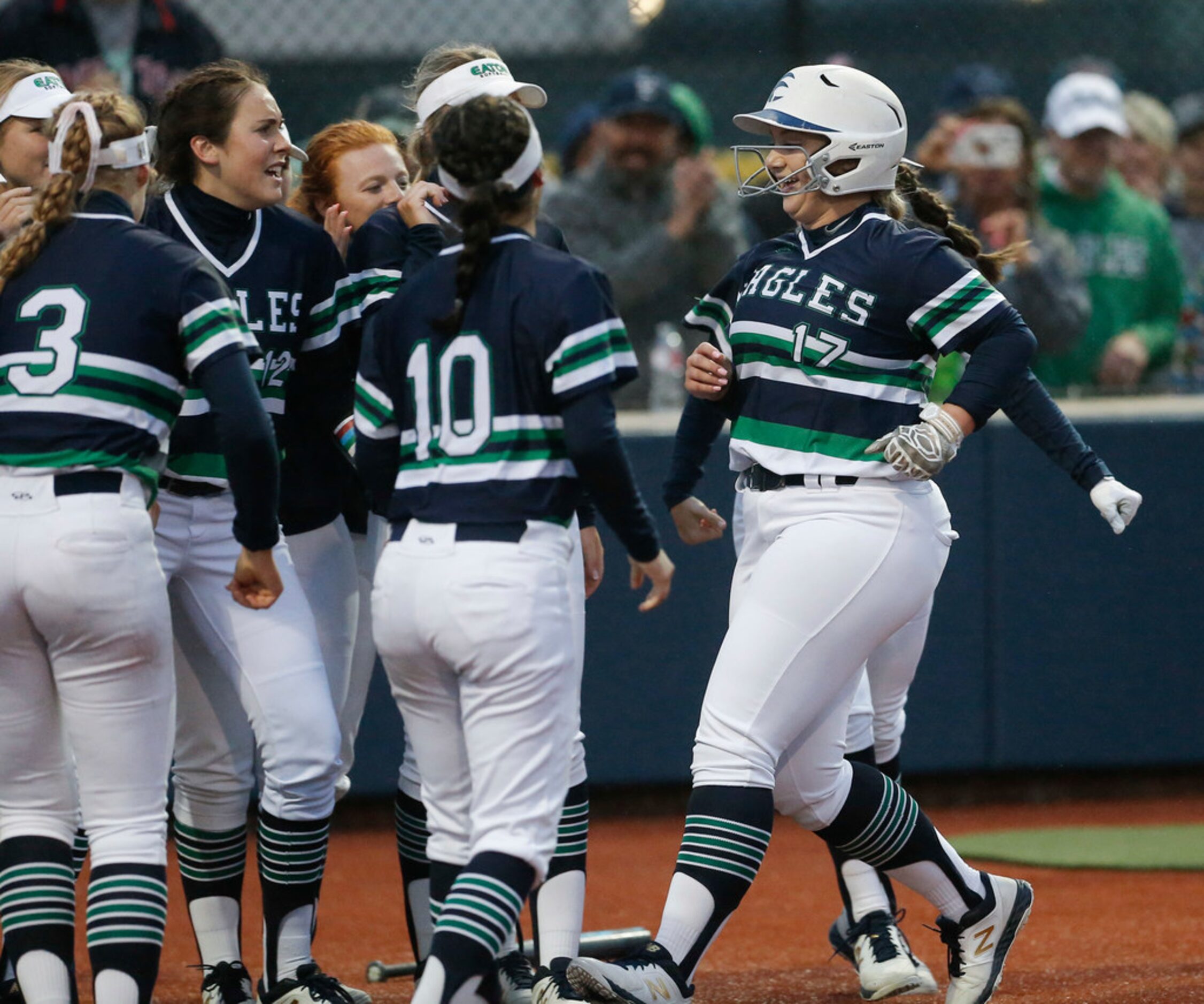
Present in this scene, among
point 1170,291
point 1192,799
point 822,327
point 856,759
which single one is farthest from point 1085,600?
point 822,327

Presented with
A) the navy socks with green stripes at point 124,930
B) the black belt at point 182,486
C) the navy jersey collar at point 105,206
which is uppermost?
the navy jersey collar at point 105,206

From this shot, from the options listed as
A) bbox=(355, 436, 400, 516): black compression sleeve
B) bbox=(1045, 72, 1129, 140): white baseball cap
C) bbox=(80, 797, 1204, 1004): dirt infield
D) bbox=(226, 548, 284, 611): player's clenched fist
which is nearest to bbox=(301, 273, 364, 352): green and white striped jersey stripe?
bbox=(355, 436, 400, 516): black compression sleeve

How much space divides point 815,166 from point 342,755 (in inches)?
69.7

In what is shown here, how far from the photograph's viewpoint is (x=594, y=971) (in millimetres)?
3344

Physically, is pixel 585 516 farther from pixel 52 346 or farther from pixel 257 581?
pixel 52 346

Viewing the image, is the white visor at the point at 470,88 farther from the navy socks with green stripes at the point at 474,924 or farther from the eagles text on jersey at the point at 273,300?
the navy socks with green stripes at the point at 474,924

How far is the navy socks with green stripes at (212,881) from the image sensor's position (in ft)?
12.6

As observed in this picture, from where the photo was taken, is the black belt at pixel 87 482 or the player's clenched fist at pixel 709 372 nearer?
the black belt at pixel 87 482

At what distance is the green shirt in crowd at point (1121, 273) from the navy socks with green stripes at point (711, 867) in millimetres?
4037

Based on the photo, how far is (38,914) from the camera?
10.7 ft

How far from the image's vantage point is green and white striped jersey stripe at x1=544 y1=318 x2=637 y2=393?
Answer: 3.08 meters

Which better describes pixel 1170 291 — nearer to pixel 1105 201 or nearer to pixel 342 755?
pixel 1105 201

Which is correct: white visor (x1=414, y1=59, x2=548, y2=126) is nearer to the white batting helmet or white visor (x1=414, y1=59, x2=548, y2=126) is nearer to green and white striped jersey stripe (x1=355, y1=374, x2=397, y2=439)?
the white batting helmet

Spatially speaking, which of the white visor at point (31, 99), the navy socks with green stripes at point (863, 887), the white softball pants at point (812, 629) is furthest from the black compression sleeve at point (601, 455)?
the white visor at point (31, 99)
